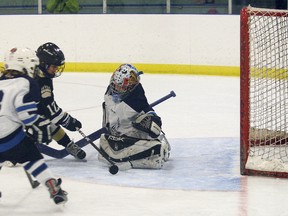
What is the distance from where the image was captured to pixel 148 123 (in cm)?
433

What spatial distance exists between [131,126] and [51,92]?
511 millimetres

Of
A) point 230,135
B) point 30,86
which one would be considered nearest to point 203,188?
point 30,86

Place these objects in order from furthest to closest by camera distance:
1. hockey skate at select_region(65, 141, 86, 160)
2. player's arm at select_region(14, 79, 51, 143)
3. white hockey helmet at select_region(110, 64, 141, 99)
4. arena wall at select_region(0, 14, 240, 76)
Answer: arena wall at select_region(0, 14, 240, 76)
hockey skate at select_region(65, 141, 86, 160)
white hockey helmet at select_region(110, 64, 141, 99)
player's arm at select_region(14, 79, 51, 143)

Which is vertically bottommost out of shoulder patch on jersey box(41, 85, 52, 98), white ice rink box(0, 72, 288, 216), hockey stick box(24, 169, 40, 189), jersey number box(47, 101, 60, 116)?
white ice rink box(0, 72, 288, 216)

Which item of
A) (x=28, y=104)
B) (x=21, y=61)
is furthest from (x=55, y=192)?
(x=21, y=61)

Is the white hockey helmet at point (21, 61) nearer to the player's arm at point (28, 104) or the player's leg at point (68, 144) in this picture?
the player's arm at point (28, 104)

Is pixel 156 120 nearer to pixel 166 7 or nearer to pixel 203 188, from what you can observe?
pixel 203 188

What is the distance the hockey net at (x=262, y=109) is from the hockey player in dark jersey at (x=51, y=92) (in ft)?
3.36

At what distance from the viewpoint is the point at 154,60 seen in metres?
9.36

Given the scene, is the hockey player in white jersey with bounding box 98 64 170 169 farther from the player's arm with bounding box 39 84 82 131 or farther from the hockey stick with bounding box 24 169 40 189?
the hockey stick with bounding box 24 169 40 189

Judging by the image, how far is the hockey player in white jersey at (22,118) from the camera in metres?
3.44

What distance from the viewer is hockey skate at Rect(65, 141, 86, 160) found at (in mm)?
4598

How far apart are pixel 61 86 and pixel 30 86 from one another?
4889 mm

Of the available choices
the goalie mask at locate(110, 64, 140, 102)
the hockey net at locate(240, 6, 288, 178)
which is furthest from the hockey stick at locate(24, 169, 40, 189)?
the hockey net at locate(240, 6, 288, 178)
